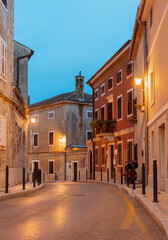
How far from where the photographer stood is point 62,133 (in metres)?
46.2

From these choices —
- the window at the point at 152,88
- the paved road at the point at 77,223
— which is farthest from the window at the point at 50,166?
the paved road at the point at 77,223

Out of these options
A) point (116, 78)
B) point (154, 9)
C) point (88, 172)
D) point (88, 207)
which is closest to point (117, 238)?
point (88, 207)

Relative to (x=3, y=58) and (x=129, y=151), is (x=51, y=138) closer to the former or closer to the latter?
(x=129, y=151)

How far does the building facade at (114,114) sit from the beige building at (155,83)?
584 cm

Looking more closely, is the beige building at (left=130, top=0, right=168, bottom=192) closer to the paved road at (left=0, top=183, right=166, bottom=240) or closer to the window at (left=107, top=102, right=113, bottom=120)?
the paved road at (left=0, top=183, right=166, bottom=240)

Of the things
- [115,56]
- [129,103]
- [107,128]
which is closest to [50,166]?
[107,128]

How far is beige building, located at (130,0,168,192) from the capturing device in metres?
13.6

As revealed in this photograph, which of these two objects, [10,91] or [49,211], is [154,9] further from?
[49,211]

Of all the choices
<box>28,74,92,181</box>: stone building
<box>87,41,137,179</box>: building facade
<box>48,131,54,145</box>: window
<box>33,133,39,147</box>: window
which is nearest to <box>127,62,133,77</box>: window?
<box>87,41,137,179</box>: building facade

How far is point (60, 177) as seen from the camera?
150 feet

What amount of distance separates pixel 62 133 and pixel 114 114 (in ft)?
51.4

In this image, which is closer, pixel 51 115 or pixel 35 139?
pixel 51 115

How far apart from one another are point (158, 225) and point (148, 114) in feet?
40.4

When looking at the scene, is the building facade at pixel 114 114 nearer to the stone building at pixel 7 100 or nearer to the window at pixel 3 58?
the stone building at pixel 7 100
